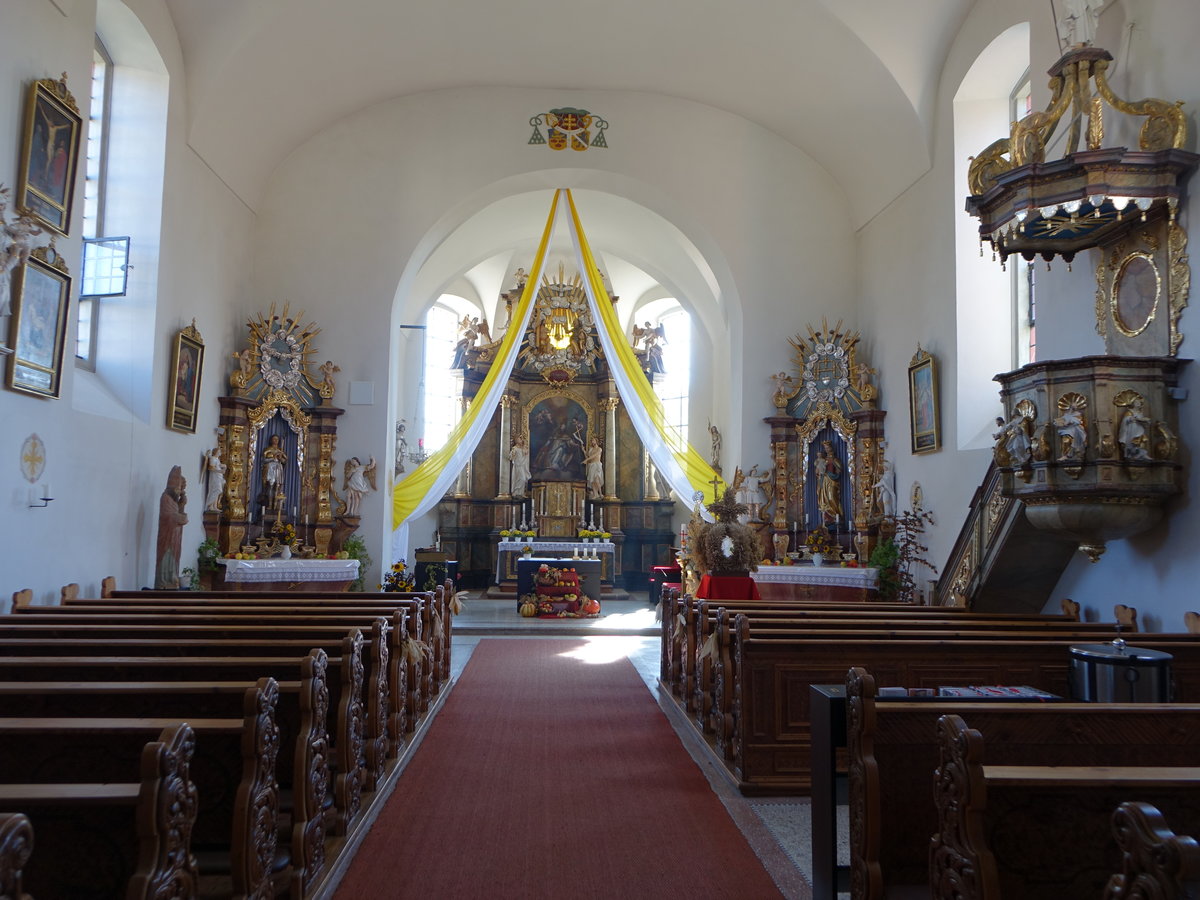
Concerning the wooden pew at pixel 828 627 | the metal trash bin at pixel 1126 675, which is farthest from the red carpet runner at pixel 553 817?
the metal trash bin at pixel 1126 675

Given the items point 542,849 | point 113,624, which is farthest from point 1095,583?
point 113,624

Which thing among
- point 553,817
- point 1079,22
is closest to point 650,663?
point 553,817

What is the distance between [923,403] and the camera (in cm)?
1096

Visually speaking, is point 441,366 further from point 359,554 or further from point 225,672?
point 225,672

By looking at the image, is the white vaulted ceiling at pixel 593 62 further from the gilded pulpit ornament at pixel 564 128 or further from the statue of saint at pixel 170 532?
the statue of saint at pixel 170 532

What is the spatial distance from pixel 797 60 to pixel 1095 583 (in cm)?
757

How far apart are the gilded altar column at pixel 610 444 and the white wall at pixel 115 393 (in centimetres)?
892

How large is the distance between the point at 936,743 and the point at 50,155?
7.90 meters

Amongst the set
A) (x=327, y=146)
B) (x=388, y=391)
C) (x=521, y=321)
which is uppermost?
(x=327, y=146)

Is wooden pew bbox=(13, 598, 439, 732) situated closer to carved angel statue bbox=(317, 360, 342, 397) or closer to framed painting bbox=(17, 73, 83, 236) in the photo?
framed painting bbox=(17, 73, 83, 236)

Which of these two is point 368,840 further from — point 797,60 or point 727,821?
point 797,60

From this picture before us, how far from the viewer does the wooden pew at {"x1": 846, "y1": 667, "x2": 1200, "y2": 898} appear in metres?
3.18

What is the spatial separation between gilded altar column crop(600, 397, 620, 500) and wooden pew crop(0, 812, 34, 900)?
707 inches

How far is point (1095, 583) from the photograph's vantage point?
7535mm
